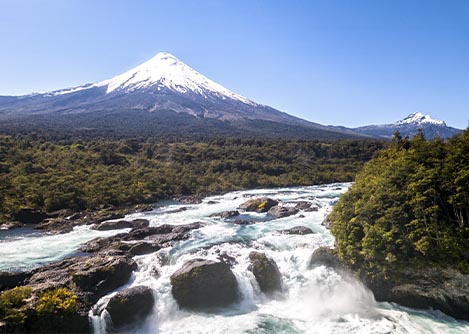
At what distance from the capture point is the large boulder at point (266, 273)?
51.2ft

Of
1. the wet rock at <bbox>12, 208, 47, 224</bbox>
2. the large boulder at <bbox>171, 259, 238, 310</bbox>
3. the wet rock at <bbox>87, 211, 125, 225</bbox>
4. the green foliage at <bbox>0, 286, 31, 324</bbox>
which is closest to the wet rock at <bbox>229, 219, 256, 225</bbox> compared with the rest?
the large boulder at <bbox>171, 259, 238, 310</bbox>

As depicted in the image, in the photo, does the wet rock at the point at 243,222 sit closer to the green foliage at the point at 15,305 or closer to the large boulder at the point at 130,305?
the large boulder at the point at 130,305

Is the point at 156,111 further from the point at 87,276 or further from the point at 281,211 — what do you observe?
the point at 87,276

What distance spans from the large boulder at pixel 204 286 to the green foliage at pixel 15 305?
5.77 m

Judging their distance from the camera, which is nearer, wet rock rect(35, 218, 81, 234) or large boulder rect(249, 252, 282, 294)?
large boulder rect(249, 252, 282, 294)

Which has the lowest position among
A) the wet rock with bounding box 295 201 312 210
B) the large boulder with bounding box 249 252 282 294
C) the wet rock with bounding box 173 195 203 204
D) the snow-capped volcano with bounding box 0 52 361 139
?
the wet rock with bounding box 173 195 203 204

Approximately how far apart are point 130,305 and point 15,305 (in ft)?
13.7

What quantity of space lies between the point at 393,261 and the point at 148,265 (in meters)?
11.9

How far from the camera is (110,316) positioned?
1280 centimetres

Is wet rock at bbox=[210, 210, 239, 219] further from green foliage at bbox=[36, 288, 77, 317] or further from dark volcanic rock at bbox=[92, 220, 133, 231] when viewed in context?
green foliage at bbox=[36, 288, 77, 317]

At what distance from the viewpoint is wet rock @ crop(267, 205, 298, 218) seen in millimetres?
27656

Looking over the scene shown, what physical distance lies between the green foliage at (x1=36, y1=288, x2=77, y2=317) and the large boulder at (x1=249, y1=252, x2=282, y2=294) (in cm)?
831

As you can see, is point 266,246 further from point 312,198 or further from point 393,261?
point 312,198

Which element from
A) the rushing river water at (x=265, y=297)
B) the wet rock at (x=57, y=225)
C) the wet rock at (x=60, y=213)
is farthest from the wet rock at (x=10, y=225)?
the rushing river water at (x=265, y=297)
